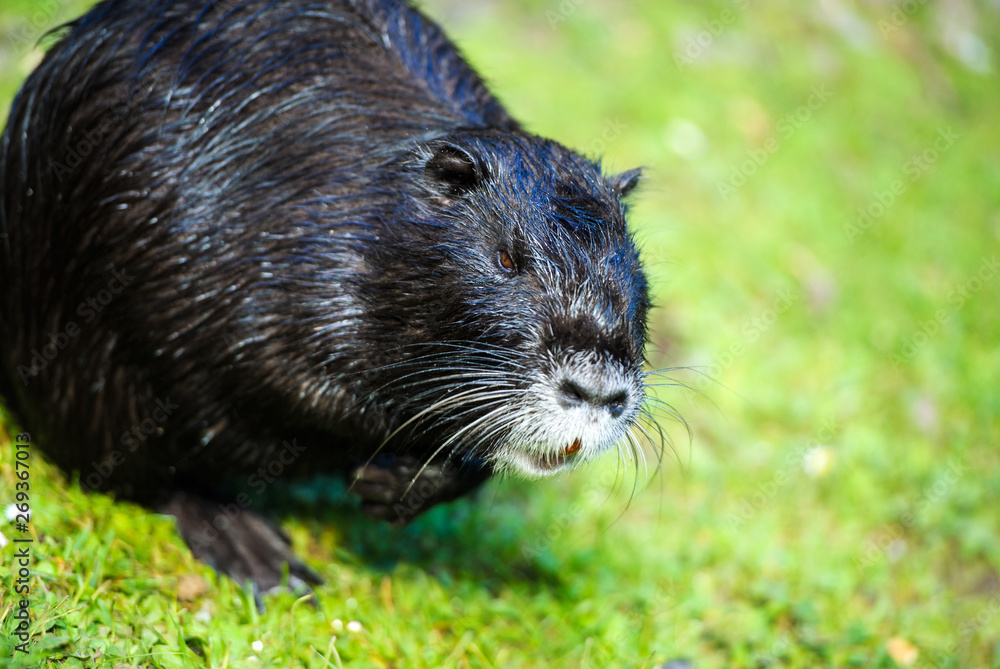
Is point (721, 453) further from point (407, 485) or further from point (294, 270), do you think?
point (294, 270)

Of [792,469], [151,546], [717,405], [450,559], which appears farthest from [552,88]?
[151,546]

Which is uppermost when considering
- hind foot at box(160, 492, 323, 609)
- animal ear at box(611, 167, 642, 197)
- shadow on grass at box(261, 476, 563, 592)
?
animal ear at box(611, 167, 642, 197)

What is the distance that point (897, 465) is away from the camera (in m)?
4.73

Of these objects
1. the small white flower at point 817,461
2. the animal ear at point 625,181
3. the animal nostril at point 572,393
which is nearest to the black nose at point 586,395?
the animal nostril at point 572,393

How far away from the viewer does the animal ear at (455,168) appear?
2.62m

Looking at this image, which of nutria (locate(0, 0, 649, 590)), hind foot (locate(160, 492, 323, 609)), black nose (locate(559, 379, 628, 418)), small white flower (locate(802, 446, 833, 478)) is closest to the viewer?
black nose (locate(559, 379, 628, 418))

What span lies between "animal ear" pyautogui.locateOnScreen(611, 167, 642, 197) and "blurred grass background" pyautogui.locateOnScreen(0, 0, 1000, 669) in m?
1.31

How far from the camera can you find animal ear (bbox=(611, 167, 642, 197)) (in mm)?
2955

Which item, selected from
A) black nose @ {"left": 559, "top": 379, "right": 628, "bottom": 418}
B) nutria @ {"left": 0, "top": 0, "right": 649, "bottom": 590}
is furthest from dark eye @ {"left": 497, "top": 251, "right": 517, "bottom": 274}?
black nose @ {"left": 559, "top": 379, "right": 628, "bottom": 418}

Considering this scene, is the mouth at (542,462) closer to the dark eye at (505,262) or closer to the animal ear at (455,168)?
the dark eye at (505,262)

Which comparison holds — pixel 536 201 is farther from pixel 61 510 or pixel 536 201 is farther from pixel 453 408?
pixel 61 510

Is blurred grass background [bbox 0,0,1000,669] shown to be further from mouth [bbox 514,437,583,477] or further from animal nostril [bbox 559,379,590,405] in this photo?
animal nostril [bbox 559,379,590,405]

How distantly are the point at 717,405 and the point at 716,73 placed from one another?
153 inches

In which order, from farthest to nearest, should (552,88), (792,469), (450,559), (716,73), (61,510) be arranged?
(716,73) < (552,88) < (792,469) < (450,559) < (61,510)
